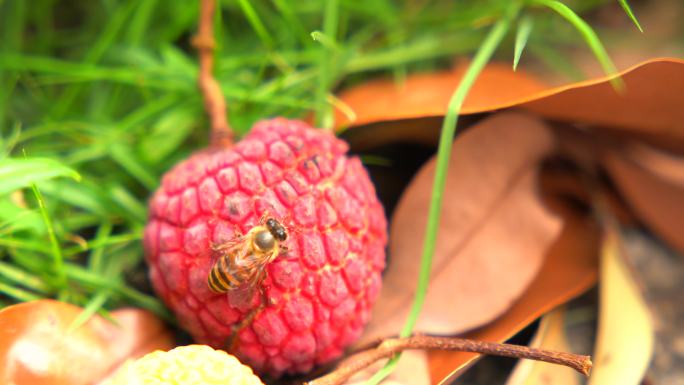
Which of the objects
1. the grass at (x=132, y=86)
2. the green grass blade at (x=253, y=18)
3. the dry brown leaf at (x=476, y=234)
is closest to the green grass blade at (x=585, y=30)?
the grass at (x=132, y=86)

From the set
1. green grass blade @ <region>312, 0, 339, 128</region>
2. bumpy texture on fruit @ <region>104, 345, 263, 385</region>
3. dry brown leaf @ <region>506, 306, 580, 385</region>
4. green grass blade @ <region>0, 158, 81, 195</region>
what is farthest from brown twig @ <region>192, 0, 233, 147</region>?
dry brown leaf @ <region>506, 306, 580, 385</region>

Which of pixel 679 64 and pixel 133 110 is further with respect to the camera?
pixel 133 110

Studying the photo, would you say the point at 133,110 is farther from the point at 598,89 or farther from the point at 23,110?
the point at 598,89

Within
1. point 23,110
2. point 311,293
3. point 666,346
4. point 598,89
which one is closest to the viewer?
point 311,293

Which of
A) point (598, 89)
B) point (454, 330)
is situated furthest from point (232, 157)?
point (598, 89)

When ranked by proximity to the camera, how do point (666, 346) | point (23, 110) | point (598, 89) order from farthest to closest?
point (23, 110), point (666, 346), point (598, 89)

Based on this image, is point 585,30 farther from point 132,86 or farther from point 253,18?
point 132,86

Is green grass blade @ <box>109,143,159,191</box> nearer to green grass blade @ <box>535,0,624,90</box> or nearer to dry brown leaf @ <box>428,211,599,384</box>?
dry brown leaf @ <box>428,211,599,384</box>
